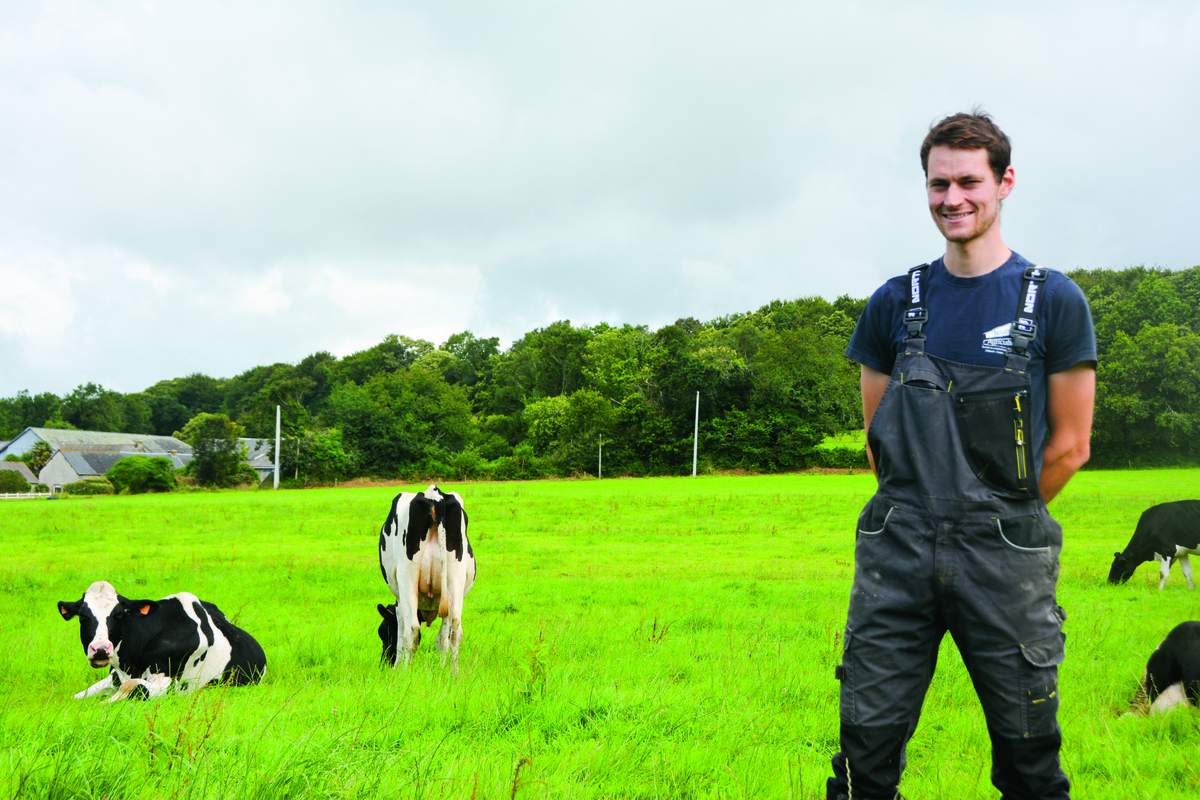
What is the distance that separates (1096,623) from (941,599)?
23.1 feet

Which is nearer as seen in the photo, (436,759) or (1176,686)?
(436,759)

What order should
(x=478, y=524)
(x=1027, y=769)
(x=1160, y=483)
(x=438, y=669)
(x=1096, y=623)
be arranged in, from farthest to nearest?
(x=1160, y=483), (x=478, y=524), (x=1096, y=623), (x=438, y=669), (x=1027, y=769)

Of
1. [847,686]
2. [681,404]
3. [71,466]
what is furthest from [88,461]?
[847,686]

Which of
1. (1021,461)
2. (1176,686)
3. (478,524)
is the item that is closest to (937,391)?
(1021,461)

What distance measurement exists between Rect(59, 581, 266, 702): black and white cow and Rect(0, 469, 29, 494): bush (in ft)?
232

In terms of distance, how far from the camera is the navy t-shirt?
2439 millimetres

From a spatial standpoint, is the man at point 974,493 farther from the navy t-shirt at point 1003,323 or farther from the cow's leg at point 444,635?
the cow's leg at point 444,635

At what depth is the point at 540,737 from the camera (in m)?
3.82

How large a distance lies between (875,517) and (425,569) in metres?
4.88

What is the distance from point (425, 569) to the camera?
256 inches

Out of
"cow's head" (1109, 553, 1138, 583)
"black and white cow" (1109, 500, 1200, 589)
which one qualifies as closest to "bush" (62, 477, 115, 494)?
"cow's head" (1109, 553, 1138, 583)

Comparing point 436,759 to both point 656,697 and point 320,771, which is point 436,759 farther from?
point 656,697

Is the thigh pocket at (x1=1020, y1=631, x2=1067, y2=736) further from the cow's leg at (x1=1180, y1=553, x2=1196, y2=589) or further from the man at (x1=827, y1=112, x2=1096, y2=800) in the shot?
the cow's leg at (x1=1180, y1=553, x2=1196, y2=589)

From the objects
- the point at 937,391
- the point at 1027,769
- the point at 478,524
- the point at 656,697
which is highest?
the point at 937,391
